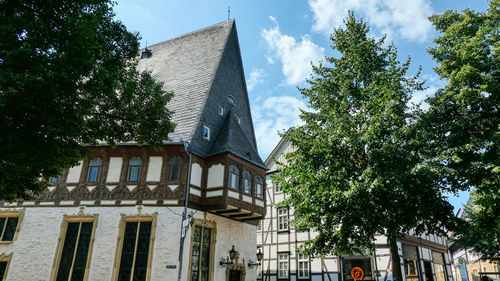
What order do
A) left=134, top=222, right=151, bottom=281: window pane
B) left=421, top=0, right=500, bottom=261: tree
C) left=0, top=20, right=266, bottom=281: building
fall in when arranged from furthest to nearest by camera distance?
1. left=0, top=20, right=266, bottom=281: building
2. left=134, top=222, right=151, bottom=281: window pane
3. left=421, top=0, right=500, bottom=261: tree

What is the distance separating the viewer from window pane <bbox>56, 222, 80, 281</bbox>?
15349 mm

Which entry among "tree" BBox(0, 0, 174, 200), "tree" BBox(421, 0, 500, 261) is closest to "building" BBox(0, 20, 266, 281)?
"tree" BBox(0, 0, 174, 200)

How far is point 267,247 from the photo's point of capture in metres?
24.7

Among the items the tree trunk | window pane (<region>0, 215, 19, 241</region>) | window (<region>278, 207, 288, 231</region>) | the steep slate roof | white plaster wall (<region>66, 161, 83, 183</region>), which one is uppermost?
the steep slate roof

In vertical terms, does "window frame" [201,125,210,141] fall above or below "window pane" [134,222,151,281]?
above

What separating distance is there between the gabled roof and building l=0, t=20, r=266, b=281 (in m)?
0.21

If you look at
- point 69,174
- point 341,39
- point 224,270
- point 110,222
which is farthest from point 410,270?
point 69,174

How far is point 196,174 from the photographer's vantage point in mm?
16750

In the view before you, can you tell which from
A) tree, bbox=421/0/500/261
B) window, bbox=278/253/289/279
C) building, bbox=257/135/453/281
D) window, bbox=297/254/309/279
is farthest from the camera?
window, bbox=278/253/289/279

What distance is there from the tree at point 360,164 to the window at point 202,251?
17.1 ft

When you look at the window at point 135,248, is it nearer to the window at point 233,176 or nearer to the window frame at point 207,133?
the window at point 233,176

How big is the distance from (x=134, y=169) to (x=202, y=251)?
17.7ft

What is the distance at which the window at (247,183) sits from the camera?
17984mm

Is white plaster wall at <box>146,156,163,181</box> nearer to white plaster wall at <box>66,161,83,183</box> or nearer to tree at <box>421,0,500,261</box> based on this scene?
white plaster wall at <box>66,161,83,183</box>
